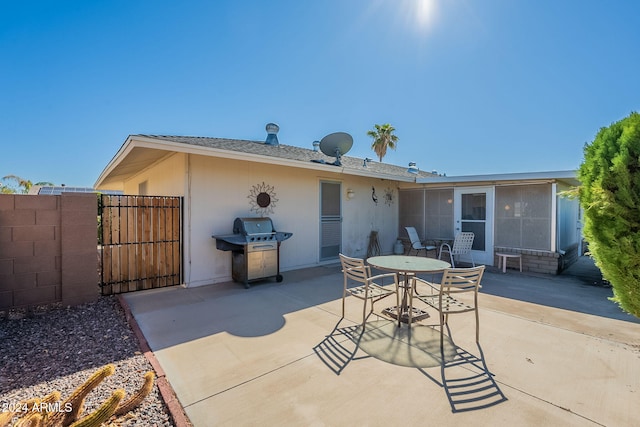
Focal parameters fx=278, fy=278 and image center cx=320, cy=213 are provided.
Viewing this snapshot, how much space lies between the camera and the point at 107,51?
24.4 ft

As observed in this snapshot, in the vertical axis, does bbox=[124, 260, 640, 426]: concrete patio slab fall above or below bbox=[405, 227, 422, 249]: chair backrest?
below

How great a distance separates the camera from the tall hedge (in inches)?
82.8

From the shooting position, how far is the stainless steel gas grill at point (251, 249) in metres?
5.57

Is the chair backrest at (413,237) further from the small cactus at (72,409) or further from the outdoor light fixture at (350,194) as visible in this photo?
the small cactus at (72,409)

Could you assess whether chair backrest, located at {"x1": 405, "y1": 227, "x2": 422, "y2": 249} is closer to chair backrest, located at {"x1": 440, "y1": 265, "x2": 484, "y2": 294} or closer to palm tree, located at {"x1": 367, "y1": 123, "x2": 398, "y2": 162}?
chair backrest, located at {"x1": 440, "y1": 265, "x2": 484, "y2": 294}

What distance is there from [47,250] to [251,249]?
10.2 ft

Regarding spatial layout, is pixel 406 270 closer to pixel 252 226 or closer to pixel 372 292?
pixel 372 292

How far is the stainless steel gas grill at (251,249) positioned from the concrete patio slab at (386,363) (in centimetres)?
89

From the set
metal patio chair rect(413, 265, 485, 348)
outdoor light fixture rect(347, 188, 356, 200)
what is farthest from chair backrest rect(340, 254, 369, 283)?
outdoor light fixture rect(347, 188, 356, 200)

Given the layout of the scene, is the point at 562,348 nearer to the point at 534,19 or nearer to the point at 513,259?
the point at 513,259

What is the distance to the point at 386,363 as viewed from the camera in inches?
111

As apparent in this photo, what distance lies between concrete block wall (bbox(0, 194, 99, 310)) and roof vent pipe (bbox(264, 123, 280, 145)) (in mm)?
5382

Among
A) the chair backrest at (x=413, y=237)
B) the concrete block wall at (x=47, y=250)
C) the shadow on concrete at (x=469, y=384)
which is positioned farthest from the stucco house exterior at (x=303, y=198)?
the shadow on concrete at (x=469, y=384)

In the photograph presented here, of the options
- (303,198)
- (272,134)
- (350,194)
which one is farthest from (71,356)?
(272,134)
